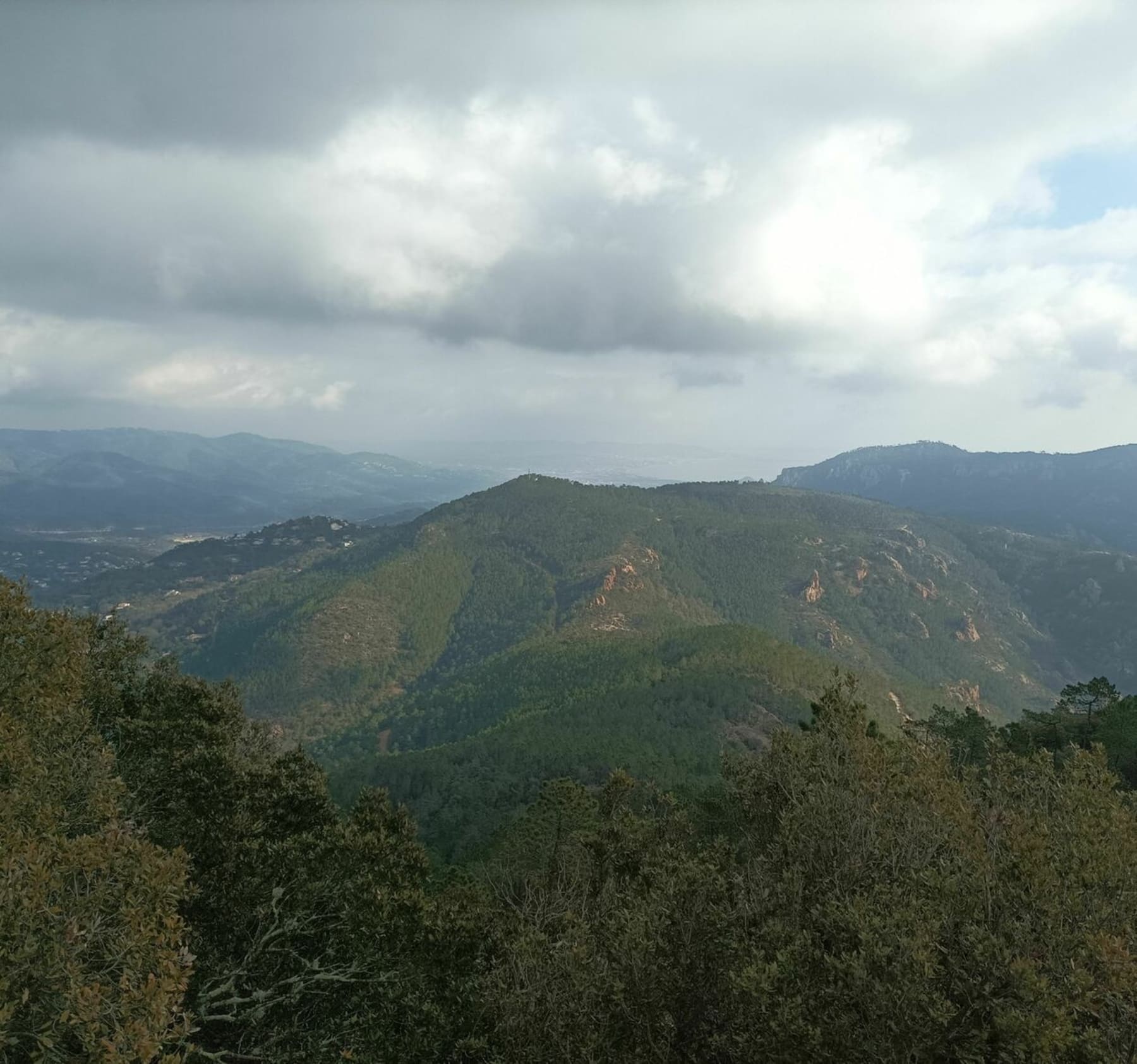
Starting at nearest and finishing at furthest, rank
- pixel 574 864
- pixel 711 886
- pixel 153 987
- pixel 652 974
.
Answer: pixel 153 987, pixel 652 974, pixel 711 886, pixel 574 864

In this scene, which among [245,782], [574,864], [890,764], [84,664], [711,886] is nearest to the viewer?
[711,886]

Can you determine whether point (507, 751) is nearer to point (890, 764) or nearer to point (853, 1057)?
point (890, 764)

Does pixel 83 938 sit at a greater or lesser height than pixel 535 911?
greater

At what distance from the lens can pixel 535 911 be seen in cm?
3209

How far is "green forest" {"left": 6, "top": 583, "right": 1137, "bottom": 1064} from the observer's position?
1370cm

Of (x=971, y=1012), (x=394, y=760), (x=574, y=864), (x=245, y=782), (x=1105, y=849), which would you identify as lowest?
(x=394, y=760)

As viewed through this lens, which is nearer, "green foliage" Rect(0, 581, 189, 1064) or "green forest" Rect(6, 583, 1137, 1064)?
"green foliage" Rect(0, 581, 189, 1064)

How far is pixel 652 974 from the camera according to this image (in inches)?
748

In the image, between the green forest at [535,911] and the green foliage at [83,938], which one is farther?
the green forest at [535,911]

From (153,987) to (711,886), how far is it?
1490cm

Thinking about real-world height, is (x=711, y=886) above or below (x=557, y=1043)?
above

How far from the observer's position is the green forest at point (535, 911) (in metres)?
13.7

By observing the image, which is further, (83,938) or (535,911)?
(535,911)

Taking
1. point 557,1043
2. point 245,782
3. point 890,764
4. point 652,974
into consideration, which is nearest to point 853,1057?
point 652,974
